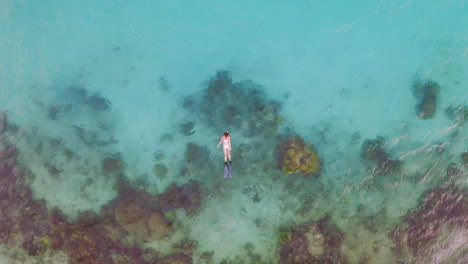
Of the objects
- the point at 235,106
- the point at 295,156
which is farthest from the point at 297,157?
the point at 235,106

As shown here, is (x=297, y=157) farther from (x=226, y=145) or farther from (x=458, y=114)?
(x=458, y=114)

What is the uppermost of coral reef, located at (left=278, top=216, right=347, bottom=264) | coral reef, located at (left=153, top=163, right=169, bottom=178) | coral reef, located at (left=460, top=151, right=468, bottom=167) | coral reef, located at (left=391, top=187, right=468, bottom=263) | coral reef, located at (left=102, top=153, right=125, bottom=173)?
coral reef, located at (left=102, top=153, right=125, bottom=173)

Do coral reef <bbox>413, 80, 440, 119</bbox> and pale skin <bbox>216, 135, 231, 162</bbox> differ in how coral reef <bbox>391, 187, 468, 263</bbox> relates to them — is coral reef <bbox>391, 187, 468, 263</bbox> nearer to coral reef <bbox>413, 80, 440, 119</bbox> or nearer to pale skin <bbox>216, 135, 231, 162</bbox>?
coral reef <bbox>413, 80, 440, 119</bbox>

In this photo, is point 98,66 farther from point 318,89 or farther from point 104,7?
point 318,89

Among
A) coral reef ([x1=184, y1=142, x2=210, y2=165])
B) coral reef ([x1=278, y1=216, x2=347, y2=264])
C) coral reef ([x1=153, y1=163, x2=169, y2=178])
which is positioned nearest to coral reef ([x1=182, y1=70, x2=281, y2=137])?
coral reef ([x1=184, y1=142, x2=210, y2=165])

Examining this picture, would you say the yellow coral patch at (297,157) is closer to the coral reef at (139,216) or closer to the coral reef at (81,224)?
the coral reef at (81,224)

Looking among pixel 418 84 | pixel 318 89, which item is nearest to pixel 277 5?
pixel 318 89
